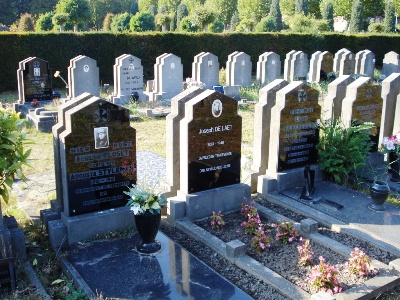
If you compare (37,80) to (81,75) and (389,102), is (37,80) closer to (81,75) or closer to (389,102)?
(81,75)

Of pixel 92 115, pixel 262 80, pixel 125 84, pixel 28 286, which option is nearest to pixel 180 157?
pixel 92 115

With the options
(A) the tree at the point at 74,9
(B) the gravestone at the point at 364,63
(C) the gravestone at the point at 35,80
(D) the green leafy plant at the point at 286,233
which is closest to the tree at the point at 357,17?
(B) the gravestone at the point at 364,63

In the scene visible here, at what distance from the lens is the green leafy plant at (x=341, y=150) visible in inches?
293

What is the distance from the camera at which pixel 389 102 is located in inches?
358

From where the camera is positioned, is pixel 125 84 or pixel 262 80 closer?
pixel 125 84

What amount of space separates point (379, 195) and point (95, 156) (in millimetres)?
3966

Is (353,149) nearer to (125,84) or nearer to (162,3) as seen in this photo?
(125,84)

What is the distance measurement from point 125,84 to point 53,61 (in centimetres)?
711

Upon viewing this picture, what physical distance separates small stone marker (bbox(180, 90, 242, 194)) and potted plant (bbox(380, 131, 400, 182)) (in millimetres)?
2701

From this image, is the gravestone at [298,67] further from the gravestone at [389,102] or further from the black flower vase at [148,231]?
the black flower vase at [148,231]

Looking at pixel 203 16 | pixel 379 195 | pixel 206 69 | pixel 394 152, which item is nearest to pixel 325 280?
pixel 379 195

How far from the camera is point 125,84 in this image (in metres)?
15.8

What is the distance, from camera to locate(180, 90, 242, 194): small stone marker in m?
6.20

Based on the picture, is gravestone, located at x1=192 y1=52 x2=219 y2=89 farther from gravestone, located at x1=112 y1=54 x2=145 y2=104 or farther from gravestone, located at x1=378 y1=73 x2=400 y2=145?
gravestone, located at x1=378 y1=73 x2=400 y2=145
